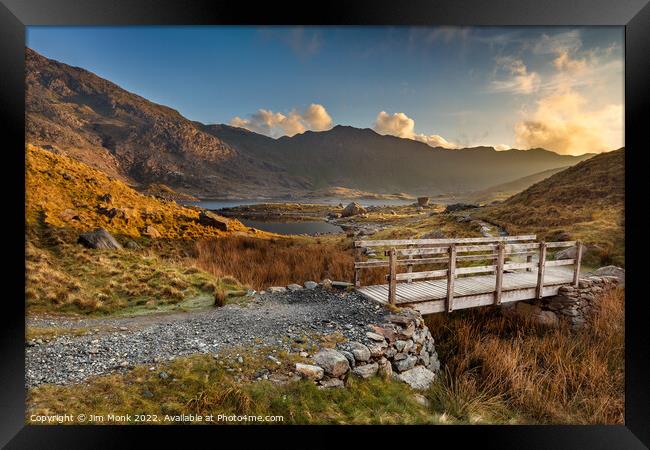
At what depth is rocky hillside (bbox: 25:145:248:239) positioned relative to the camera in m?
4.26

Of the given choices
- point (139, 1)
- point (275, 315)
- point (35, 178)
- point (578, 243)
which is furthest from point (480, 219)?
point (35, 178)

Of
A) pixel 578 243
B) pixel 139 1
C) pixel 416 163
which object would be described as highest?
pixel 139 1

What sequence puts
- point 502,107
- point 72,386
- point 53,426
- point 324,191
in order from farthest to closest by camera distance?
point 324,191 → point 502,107 → point 53,426 → point 72,386

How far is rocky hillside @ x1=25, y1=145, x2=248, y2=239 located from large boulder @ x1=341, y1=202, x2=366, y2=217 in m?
2.75

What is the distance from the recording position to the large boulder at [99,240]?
4867 mm

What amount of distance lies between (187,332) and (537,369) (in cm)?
565

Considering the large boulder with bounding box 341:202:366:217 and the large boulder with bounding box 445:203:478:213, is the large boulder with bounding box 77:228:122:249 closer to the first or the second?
the large boulder with bounding box 341:202:366:217

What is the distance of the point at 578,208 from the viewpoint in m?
7.32

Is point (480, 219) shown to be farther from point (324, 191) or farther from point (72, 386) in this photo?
point (72, 386)

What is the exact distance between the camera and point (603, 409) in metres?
3.49

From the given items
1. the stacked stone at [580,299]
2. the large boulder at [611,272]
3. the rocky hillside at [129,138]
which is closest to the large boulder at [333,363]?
the rocky hillside at [129,138]

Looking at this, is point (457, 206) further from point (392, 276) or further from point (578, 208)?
point (578, 208)

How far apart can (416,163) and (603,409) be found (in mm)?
5028

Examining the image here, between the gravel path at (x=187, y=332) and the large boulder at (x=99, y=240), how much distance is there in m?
1.57
